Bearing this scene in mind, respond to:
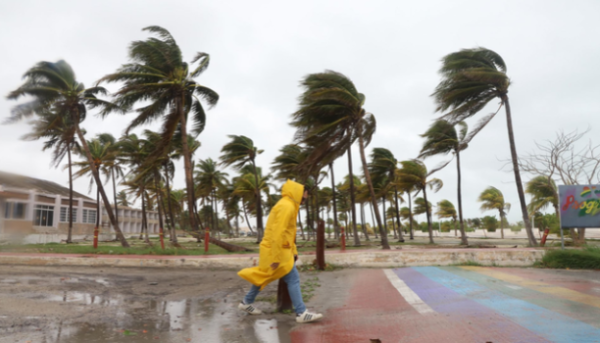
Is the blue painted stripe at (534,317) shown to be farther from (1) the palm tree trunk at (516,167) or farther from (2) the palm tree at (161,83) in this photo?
(2) the palm tree at (161,83)

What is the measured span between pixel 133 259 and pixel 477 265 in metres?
8.89

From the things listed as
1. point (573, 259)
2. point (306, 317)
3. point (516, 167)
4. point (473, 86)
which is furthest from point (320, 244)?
point (473, 86)

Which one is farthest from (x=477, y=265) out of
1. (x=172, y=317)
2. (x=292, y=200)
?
(x=172, y=317)

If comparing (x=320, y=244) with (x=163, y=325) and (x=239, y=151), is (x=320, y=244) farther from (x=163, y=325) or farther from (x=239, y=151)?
(x=239, y=151)

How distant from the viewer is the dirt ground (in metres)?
3.82

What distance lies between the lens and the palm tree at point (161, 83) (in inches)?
632

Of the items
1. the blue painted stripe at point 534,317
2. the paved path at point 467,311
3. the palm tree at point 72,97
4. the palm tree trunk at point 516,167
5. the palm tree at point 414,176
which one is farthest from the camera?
the palm tree at point 414,176

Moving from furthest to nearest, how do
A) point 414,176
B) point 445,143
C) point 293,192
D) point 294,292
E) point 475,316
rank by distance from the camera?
point 414,176, point 445,143, point 293,192, point 294,292, point 475,316

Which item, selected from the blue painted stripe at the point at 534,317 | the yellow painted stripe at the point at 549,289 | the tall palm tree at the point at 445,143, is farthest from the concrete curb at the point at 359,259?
the tall palm tree at the point at 445,143

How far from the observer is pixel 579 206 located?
9.91 meters

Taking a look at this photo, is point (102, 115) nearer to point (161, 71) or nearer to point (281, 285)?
point (161, 71)

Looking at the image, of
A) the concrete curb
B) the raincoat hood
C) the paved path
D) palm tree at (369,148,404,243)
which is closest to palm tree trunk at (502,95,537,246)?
the concrete curb

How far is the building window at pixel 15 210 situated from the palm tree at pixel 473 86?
1372 cm

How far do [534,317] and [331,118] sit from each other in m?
13.4
